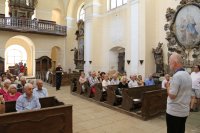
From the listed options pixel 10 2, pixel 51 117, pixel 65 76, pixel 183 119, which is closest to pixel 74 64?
pixel 65 76

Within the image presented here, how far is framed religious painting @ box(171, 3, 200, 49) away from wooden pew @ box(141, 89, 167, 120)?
12.1 ft

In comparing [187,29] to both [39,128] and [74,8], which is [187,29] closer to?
[39,128]

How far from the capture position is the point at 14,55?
2248cm

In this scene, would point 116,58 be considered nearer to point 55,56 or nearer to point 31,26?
point 31,26

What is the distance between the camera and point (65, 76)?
14.7m

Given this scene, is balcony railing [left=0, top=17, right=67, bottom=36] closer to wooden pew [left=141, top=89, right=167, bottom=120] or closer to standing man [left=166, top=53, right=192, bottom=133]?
wooden pew [left=141, top=89, right=167, bottom=120]

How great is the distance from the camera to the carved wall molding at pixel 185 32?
8.99m

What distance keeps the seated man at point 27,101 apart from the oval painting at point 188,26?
297 inches

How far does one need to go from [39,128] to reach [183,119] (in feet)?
8.61

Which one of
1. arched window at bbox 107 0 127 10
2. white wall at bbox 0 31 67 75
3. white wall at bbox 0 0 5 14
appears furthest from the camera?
white wall at bbox 0 31 67 75

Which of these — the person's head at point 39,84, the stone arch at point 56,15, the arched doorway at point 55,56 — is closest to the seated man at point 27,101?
the person's head at point 39,84

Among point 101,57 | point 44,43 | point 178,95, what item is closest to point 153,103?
point 178,95

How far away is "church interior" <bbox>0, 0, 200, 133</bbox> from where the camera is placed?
5.34 meters

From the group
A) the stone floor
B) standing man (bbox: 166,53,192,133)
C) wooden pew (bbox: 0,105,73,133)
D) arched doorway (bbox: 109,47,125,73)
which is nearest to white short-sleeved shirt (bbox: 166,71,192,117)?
standing man (bbox: 166,53,192,133)
